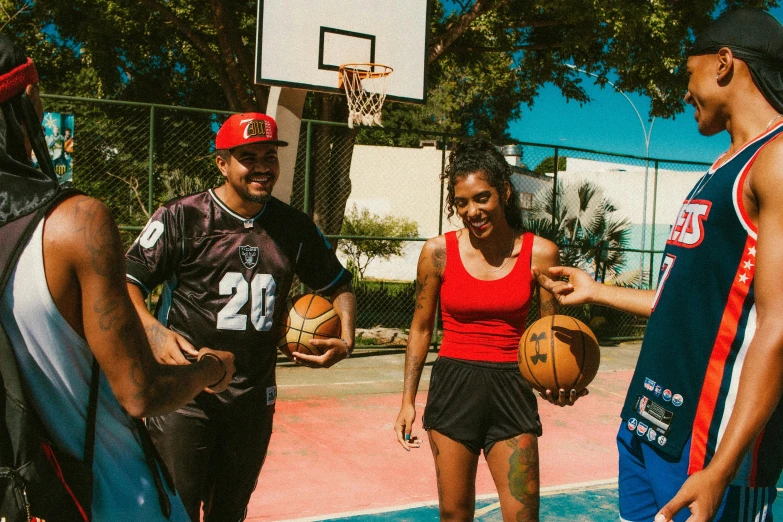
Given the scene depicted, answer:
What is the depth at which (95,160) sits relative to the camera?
16656mm

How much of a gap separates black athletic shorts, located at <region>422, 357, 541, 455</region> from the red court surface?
1.83 metres

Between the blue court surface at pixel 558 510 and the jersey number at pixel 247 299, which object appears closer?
the jersey number at pixel 247 299

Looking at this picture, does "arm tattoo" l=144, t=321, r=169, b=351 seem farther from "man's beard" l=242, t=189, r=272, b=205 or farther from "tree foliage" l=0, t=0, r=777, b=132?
"tree foliage" l=0, t=0, r=777, b=132

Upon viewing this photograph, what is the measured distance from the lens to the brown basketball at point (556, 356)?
10.5ft

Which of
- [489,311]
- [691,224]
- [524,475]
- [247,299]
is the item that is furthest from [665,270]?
[247,299]

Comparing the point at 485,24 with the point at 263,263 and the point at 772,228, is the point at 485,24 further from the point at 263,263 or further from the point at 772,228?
the point at 772,228

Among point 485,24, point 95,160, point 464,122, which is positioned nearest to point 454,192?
point 485,24

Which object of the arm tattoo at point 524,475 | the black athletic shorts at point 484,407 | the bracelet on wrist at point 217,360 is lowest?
the arm tattoo at point 524,475

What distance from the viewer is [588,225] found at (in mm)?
14492

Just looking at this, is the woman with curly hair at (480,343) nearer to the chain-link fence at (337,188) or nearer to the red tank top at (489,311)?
the red tank top at (489,311)

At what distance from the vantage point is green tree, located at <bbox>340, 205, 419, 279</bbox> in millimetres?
19161

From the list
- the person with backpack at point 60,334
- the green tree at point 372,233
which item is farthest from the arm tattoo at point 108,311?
the green tree at point 372,233

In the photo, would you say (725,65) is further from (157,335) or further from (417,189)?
(417,189)

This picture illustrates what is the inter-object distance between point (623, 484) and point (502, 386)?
41.0 inches
